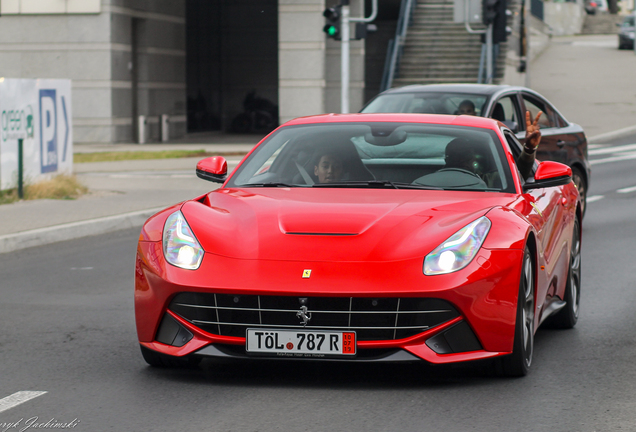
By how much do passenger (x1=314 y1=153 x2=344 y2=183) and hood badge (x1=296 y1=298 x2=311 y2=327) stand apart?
142 cm

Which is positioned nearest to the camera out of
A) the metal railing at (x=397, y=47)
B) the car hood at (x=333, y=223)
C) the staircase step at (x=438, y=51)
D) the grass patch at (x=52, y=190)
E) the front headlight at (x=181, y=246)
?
the car hood at (x=333, y=223)

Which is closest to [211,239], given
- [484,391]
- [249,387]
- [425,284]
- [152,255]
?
[152,255]

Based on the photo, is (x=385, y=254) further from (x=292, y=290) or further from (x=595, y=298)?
(x=595, y=298)

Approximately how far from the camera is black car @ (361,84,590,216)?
40.0 ft

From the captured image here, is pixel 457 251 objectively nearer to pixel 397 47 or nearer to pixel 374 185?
pixel 374 185

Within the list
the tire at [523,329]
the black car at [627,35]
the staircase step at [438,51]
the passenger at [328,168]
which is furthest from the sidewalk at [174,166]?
the tire at [523,329]

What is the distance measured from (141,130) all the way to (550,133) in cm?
2119

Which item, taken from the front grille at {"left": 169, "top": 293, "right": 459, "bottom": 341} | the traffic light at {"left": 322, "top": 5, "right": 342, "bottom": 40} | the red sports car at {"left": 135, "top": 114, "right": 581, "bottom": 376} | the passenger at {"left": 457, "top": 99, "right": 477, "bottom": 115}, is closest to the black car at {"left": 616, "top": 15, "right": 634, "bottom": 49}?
the traffic light at {"left": 322, "top": 5, "right": 342, "bottom": 40}

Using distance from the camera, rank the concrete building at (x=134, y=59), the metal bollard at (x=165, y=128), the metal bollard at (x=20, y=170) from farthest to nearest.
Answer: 1. the metal bollard at (x=165, y=128)
2. the concrete building at (x=134, y=59)
3. the metal bollard at (x=20, y=170)

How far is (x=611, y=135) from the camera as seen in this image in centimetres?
2877

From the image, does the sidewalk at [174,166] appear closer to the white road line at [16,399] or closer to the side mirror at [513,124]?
the side mirror at [513,124]

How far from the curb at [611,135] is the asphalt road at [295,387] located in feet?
68.1

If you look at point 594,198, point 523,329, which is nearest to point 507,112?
point 594,198

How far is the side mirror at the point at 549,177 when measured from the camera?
20.7 feet
